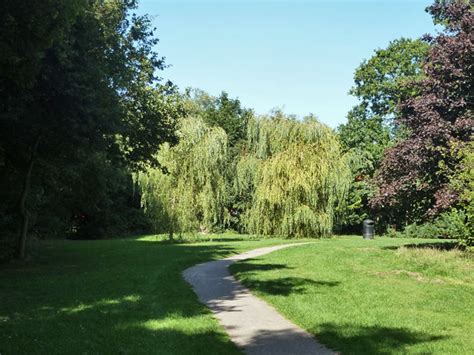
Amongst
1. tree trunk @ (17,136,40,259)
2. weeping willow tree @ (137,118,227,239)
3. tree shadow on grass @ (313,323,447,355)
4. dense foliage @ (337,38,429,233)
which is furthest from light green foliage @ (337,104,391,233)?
tree shadow on grass @ (313,323,447,355)

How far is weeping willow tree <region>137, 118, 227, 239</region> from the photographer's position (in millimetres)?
27453

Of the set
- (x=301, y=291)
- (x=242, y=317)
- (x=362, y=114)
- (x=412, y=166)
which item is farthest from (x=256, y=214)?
(x=362, y=114)

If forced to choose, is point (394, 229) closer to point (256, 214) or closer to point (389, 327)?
point (256, 214)

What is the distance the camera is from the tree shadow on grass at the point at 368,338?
6456mm

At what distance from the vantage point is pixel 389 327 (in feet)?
25.0

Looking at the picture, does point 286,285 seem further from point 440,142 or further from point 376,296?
point 440,142

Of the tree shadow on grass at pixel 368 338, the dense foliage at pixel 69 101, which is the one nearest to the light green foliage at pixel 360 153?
the dense foliage at pixel 69 101

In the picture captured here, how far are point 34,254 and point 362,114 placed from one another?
37266 mm

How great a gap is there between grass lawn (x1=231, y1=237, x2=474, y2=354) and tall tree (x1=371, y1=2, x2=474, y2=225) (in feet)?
7.32

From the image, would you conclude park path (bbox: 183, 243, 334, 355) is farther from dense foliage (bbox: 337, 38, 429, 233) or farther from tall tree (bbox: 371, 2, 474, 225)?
dense foliage (bbox: 337, 38, 429, 233)

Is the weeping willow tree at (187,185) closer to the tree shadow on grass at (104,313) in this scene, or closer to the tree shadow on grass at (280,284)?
the tree shadow on grass at (104,313)

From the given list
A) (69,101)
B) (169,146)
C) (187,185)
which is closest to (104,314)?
(69,101)

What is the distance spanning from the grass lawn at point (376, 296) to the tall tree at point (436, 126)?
2.23m

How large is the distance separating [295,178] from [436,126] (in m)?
11.5
